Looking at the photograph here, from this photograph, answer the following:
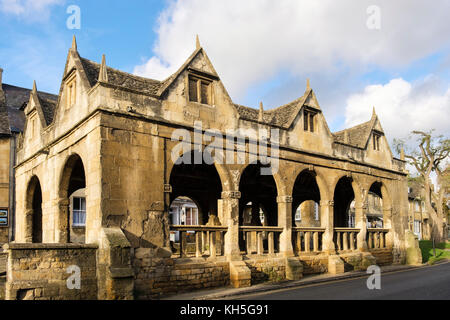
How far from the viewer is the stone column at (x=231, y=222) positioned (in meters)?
13.5

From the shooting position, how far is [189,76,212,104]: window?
13.6 m

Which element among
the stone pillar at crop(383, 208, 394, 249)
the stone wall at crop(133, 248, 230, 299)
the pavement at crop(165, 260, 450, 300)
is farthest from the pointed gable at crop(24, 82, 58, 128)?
the stone pillar at crop(383, 208, 394, 249)

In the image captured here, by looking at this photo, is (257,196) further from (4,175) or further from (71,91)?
(4,175)

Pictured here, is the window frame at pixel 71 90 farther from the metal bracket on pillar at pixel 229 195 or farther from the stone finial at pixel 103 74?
the metal bracket on pillar at pixel 229 195

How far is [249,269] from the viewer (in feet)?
44.6

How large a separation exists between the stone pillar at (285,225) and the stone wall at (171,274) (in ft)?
9.60

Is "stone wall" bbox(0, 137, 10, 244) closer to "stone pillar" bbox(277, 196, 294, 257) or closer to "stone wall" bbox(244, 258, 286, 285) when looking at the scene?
"stone wall" bbox(244, 258, 286, 285)

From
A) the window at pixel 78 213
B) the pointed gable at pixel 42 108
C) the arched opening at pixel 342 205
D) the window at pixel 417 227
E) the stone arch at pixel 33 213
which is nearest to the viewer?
the pointed gable at pixel 42 108

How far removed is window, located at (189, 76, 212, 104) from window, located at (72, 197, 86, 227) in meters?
18.8

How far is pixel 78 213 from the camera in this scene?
2975cm

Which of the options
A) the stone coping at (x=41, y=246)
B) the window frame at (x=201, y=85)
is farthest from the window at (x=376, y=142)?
the stone coping at (x=41, y=246)

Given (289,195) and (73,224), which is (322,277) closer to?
(289,195)

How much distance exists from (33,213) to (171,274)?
8745 mm
